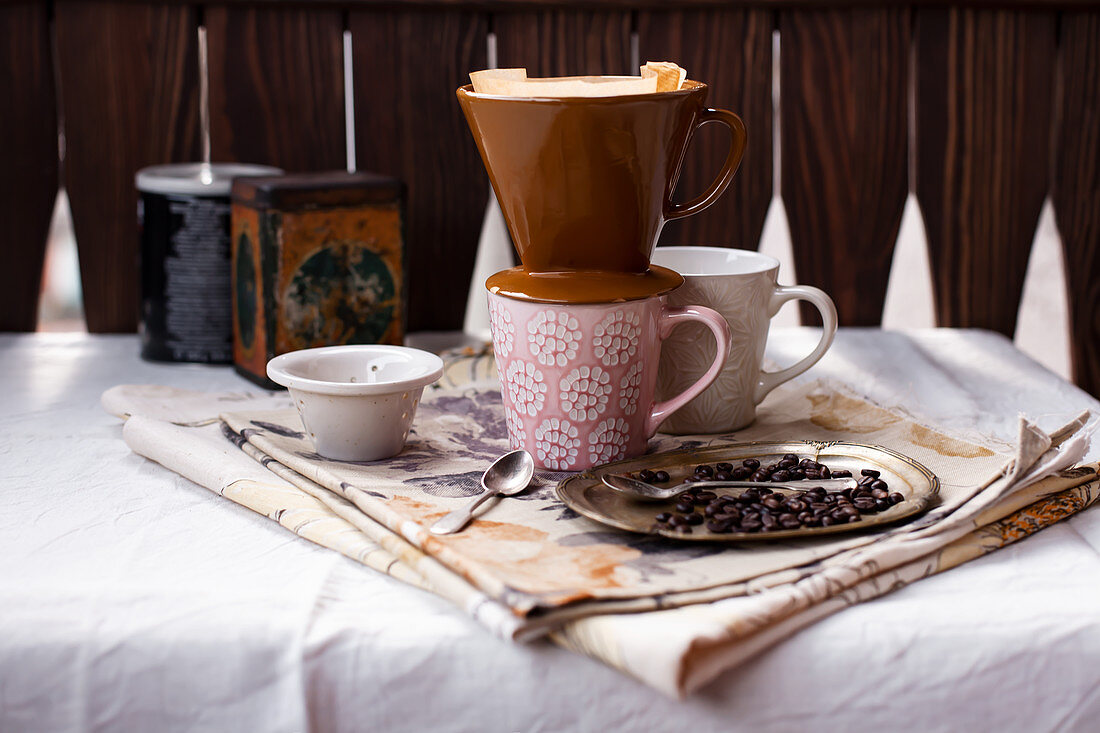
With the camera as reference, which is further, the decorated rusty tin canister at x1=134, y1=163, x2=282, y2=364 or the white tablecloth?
the decorated rusty tin canister at x1=134, y1=163, x2=282, y2=364

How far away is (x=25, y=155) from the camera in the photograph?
3.74 ft

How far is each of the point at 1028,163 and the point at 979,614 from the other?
2.57 ft

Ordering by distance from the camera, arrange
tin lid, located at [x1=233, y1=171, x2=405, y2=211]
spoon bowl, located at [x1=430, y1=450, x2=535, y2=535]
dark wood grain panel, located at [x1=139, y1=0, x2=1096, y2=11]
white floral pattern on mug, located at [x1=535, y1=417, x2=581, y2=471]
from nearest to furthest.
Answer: spoon bowl, located at [x1=430, y1=450, x2=535, y2=535]
white floral pattern on mug, located at [x1=535, y1=417, x2=581, y2=471]
tin lid, located at [x1=233, y1=171, x2=405, y2=211]
dark wood grain panel, located at [x1=139, y1=0, x2=1096, y2=11]

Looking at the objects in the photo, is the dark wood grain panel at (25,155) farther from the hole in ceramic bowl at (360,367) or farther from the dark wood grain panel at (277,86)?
the hole in ceramic bowl at (360,367)

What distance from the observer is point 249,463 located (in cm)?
73

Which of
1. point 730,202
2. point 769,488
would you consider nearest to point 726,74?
point 730,202

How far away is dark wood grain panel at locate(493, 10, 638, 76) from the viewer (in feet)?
3.70

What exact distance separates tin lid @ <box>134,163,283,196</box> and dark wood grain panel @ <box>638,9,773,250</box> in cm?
43

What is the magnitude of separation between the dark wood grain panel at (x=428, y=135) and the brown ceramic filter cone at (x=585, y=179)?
1.48 ft

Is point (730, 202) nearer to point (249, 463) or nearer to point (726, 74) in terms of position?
point (726, 74)

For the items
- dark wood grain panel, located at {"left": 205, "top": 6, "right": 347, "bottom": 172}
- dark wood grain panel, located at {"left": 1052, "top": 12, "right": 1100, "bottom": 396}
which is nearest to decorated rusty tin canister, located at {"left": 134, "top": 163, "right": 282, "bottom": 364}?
dark wood grain panel, located at {"left": 205, "top": 6, "right": 347, "bottom": 172}

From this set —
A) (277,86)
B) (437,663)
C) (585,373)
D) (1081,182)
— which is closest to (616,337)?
(585,373)

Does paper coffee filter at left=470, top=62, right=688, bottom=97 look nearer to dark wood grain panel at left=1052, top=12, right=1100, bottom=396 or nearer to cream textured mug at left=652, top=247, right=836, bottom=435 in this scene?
cream textured mug at left=652, top=247, right=836, bottom=435

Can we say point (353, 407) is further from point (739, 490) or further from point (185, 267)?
point (185, 267)
